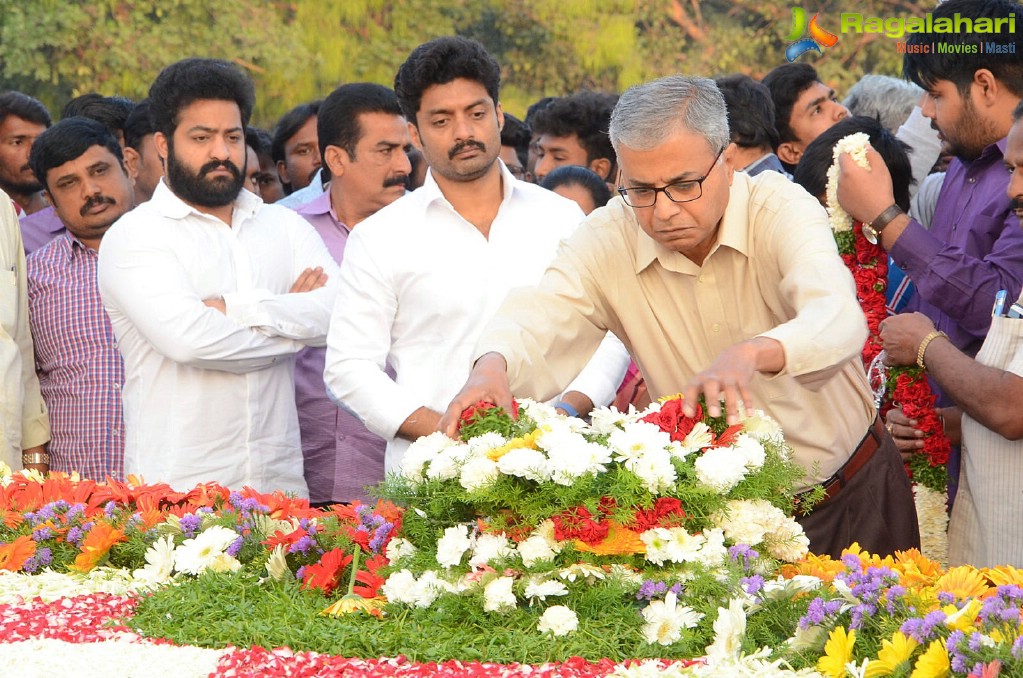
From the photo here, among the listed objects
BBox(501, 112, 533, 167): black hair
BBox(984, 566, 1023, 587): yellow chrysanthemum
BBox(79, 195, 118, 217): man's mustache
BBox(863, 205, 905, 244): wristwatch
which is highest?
BBox(501, 112, 533, 167): black hair

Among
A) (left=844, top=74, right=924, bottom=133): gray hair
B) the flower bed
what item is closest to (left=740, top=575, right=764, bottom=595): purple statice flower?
the flower bed

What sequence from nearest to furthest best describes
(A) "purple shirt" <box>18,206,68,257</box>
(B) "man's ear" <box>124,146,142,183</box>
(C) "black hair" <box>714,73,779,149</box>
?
(C) "black hair" <box>714,73,779,149</box> < (A) "purple shirt" <box>18,206,68,257</box> < (B) "man's ear" <box>124,146,142,183</box>

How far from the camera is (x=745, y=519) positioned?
2.82 meters

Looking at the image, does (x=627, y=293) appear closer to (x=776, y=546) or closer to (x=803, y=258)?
(x=803, y=258)

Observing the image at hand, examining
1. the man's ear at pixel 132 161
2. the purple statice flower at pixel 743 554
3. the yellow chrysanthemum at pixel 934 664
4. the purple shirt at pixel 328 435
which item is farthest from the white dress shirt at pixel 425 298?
the man's ear at pixel 132 161

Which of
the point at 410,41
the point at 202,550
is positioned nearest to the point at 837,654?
the point at 202,550

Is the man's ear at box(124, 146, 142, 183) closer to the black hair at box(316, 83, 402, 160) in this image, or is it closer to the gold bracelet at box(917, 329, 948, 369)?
the black hair at box(316, 83, 402, 160)

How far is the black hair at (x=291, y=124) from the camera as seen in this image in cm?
779

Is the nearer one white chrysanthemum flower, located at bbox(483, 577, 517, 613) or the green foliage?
white chrysanthemum flower, located at bbox(483, 577, 517, 613)

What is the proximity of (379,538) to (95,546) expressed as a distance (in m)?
0.89

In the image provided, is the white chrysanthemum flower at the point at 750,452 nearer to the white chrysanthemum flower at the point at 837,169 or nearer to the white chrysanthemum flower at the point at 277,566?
the white chrysanthemum flower at the point at 277,566

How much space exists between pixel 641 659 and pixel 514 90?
55.2 feet

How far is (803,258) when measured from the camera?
327 cm

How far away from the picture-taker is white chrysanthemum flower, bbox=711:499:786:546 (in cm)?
282
